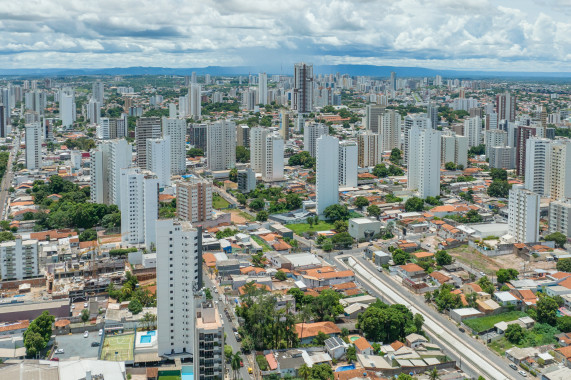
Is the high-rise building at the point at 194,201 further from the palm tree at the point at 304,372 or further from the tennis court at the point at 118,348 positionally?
the palm tree at the point at 304,372

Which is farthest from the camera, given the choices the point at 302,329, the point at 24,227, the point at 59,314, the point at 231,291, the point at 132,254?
the point at 24,227

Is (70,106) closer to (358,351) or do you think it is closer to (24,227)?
(24,227)

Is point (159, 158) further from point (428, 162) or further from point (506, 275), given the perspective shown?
point (506, 275)

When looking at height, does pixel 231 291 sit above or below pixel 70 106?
below

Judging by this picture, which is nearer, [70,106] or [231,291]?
[231,291]

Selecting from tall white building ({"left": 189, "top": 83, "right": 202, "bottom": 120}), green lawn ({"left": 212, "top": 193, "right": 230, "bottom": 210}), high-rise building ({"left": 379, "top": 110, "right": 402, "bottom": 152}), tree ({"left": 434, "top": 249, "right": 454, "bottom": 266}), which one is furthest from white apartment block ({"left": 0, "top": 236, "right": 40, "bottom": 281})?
tall white building ({"left": 189, "top": 83, "right": 202, "bottom": 120})

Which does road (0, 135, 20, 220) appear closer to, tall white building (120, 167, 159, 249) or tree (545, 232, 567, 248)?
tall white building (120, 167, 159, 249)

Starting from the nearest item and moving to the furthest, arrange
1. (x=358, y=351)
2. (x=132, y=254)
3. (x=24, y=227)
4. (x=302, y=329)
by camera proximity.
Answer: (x=358, y=351), (x=302, y=329), (x=132, y=254), (x=24, y=227)

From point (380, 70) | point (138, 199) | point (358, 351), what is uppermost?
point (380, 70)

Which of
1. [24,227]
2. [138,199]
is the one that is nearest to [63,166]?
[24,227]
